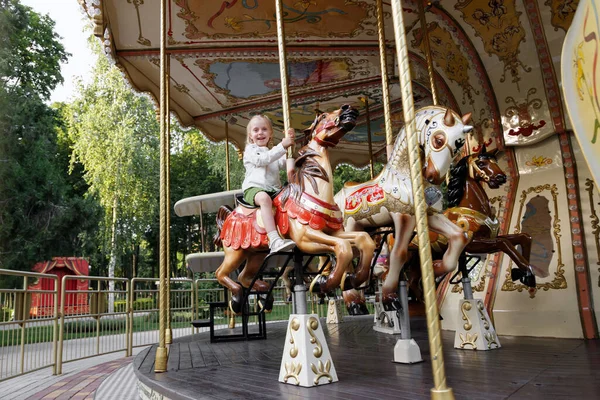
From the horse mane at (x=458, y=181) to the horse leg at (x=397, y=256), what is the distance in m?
1.43

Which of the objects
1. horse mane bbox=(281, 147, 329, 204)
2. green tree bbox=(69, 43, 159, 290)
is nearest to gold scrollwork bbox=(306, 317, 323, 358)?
horse mane bbox=(281, 147, 329, 204)

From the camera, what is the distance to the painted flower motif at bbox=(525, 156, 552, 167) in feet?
19.2

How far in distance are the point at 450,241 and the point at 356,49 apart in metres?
4.10

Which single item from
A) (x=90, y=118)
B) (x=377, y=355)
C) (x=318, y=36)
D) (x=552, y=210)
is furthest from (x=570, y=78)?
(x=90, y=118)

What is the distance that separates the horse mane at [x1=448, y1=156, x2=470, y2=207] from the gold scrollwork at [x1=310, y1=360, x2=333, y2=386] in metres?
2.80

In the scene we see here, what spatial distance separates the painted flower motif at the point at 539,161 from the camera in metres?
5.87

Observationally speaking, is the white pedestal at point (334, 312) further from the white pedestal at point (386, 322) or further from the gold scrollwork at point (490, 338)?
the gold scrollwork at point (490, 338)

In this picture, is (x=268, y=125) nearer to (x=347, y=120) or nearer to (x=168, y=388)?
(x=347, y=120)

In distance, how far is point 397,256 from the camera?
3.82 meters

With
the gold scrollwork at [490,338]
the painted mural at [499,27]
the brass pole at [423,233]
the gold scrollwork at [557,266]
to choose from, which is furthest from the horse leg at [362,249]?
the painted mural at [499,27]

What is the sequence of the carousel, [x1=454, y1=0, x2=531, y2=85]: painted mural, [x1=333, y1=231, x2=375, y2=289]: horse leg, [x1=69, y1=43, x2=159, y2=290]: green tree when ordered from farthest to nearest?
[x1=69, y1=43, x2=159, y2=290]: green tree < [x1=454, y1=0, x2=531, y2=85]: painted mural < [x1=333, y1=231, x2=375, y2=289]: horse leg < the carousel

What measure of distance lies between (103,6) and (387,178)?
13.1 feet

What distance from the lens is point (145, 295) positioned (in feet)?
27.6

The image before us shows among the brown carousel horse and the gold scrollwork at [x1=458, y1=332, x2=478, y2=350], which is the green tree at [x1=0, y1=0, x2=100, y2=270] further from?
the gold scrollwork at [x1=458, y1=332, x2=478, y2=350]
